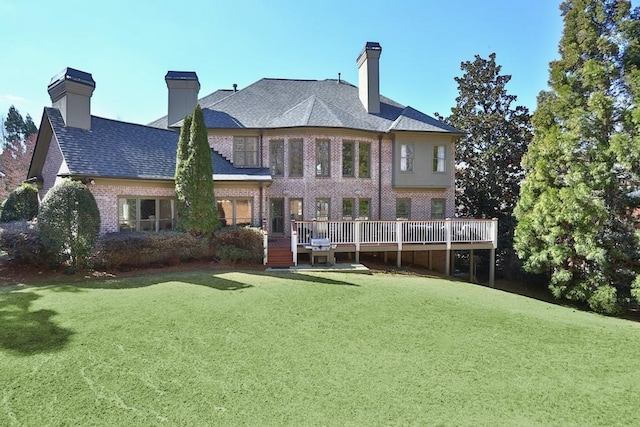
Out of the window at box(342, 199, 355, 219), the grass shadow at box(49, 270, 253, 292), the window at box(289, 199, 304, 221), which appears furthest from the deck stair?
the window at box(342, 199, 355, 219)

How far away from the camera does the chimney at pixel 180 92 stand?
18406mm

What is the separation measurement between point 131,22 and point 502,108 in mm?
22035

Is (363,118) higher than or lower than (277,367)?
higher

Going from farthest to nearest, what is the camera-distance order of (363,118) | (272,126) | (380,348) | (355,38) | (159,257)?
(355,38) < (363,118) < (272,126) < (159,257) < (380,348)

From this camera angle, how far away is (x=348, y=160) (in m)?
17.3

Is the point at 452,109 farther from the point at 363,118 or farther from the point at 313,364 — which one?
the point at 313,364

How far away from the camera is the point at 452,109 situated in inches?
915

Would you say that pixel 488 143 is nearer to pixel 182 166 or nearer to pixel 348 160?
pixel 348 160

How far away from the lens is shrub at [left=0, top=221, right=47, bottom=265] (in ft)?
34.6

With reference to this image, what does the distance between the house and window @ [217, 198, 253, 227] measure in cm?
5

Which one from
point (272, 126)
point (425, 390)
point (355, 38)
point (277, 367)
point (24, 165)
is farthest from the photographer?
point (24, 165)

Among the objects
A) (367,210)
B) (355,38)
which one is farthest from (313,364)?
(355,38)

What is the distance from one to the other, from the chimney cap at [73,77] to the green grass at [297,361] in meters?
9.97

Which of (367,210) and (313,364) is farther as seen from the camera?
(367,210)
